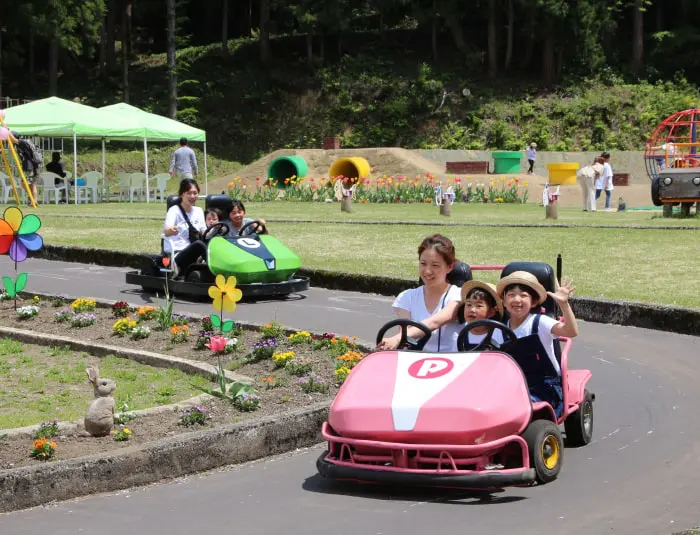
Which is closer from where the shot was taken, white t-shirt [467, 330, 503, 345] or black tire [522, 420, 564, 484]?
black tire [522, 420, 564, 484]

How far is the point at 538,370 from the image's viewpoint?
6.24 m

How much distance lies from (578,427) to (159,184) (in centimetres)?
2831

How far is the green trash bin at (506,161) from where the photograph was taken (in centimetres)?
4153

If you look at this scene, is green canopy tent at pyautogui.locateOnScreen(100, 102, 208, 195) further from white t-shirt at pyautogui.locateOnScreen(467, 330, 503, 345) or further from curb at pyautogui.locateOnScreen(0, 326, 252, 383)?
white t-shirt at pyautogui.locateOnScreen(467, 330, 503, 345)

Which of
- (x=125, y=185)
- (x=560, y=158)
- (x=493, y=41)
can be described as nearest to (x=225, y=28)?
(x=493, y=41)

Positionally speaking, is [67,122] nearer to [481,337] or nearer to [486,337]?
[481,337]

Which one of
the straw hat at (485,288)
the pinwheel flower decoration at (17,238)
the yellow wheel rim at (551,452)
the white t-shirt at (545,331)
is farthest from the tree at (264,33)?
the yellow wheel rim at (551,452)

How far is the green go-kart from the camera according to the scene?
12.6 metres

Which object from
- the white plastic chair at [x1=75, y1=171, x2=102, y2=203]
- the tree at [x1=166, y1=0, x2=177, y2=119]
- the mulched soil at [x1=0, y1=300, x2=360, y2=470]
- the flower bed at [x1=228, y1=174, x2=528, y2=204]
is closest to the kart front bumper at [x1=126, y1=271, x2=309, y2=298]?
the mulched soil at [x1=0, y1=300, x2=360, y2=470]

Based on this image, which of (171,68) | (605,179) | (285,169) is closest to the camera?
(605,179)

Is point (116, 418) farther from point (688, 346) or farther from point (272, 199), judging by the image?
point (272, 199)

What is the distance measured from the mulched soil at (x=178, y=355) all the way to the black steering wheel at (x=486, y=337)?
1.15m

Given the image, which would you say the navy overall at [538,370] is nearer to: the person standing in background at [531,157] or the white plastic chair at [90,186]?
the white plastic chair at [90,186]

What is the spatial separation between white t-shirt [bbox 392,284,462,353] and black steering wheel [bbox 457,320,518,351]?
30 cm
